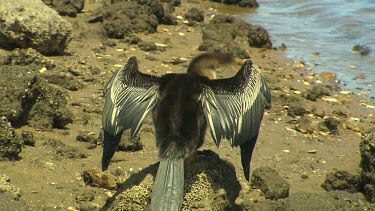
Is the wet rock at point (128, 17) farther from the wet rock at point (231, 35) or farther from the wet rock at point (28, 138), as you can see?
the wet rock at point (28, 138)

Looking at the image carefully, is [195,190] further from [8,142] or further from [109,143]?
[8,142]

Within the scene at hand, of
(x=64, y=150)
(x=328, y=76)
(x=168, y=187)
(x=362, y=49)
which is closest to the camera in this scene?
(x=168, y=187)

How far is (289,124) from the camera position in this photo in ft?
31.2

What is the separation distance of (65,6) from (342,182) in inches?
315

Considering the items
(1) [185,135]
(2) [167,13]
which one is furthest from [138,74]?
(2) [167,13]

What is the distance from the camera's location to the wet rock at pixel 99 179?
6679mm

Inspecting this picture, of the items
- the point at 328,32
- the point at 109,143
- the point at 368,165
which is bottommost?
the point at 328,32

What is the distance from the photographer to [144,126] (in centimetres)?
856

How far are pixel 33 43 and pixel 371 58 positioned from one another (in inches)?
257

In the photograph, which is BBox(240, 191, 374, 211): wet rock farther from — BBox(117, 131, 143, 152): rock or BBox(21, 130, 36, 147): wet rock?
BBox(21, 130, 36, 147): wet rock

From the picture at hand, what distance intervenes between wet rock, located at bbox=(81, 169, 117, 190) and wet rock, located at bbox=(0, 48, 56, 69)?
3271 millimetres

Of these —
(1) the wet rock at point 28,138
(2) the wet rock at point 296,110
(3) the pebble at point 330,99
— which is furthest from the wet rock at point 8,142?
(3) the pebble at point 330,99

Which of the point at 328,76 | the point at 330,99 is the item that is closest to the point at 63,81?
the point at 330,99

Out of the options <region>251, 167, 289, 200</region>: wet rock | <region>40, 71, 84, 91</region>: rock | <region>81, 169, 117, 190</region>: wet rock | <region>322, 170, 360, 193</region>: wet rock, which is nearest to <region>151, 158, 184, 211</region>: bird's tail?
<region>81, 169, 117, 190</region>: wet rock
